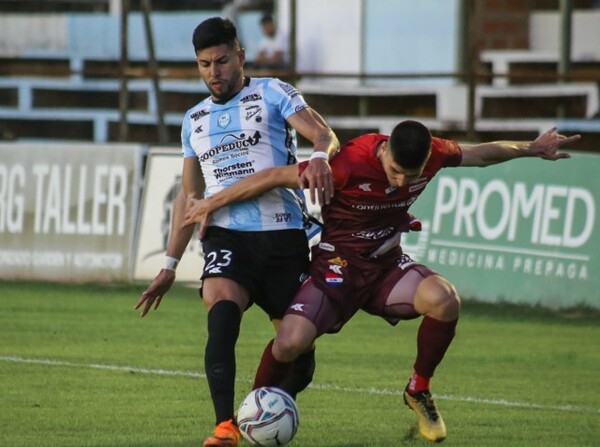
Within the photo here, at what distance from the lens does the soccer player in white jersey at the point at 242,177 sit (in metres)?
7.96

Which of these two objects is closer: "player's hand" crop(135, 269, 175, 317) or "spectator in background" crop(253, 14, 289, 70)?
"player's hand" crop(135, 269, 175, 317)

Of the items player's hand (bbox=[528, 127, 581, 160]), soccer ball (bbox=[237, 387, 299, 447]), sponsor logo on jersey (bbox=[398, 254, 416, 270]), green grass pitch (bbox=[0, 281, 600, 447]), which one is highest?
player's hand (bbox=[528, 127, 581, 160])

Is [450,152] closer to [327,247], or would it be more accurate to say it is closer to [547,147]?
[547,147]

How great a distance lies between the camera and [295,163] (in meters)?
8.22

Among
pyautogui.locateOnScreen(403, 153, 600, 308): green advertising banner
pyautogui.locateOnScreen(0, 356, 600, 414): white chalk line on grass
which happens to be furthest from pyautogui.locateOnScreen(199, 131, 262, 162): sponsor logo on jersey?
pyautogui.locateOnScreen(403, 153, 600, 308): green advertising banner

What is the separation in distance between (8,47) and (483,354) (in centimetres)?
1304

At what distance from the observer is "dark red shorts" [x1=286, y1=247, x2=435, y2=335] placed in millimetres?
8016

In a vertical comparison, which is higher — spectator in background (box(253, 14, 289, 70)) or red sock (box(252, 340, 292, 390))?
spectator in background (box(253, 14, 289, 70))

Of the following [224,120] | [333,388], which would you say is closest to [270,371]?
[224,120]

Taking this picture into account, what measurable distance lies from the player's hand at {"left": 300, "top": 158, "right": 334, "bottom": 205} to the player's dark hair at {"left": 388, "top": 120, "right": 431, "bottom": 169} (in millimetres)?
365

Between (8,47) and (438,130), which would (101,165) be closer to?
(438,130)

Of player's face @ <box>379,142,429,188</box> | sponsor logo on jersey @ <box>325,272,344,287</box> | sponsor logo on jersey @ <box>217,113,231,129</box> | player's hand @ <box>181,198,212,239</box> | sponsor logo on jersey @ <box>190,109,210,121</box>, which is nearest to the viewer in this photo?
player's face @ <box>379,142,429,188</box>

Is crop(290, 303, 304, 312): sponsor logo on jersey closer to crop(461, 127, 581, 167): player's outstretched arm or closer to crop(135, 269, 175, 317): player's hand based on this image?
crop(135, 269, 175, 317): player's hand

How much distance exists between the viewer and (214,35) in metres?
7.94
